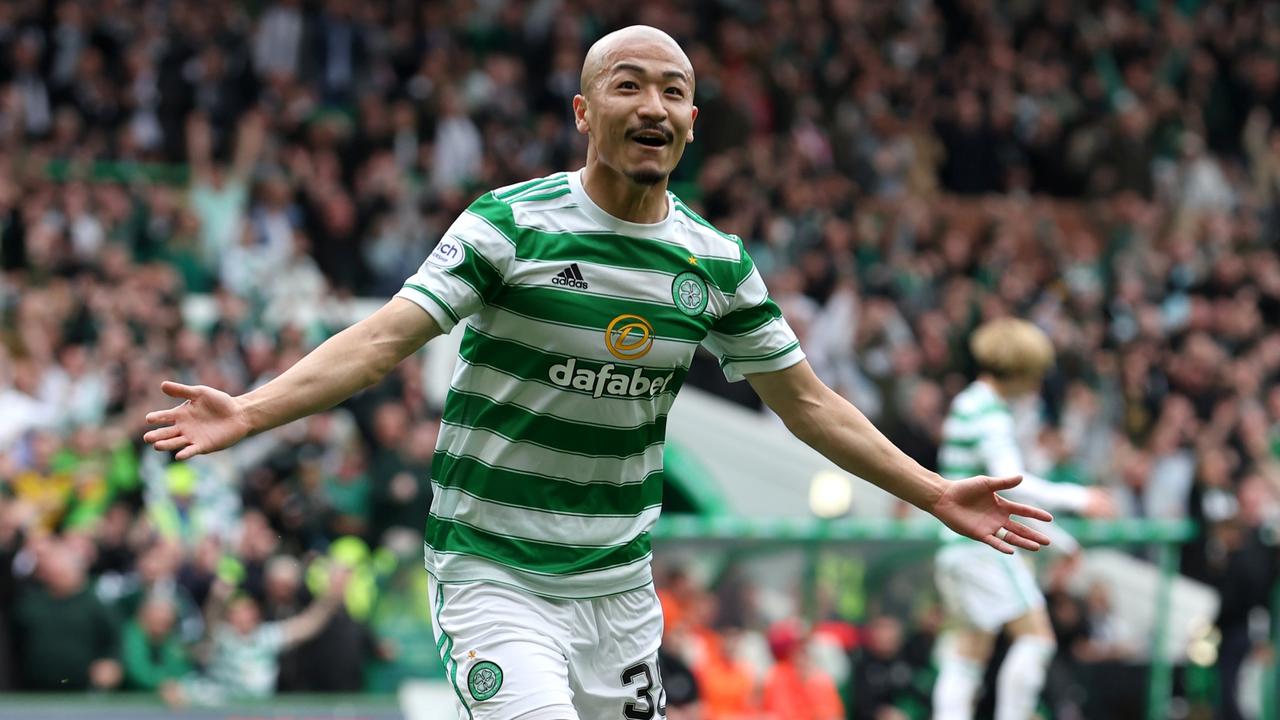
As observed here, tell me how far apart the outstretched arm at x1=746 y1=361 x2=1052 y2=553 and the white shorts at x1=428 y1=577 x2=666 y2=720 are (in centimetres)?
70

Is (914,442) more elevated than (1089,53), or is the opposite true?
(1089,53)

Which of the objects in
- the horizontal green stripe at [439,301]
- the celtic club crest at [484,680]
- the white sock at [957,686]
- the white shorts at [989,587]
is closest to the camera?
the horizontal green stripe at [439,301]

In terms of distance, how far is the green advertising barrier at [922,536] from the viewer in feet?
39.4

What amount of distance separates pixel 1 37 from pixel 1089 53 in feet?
44.3

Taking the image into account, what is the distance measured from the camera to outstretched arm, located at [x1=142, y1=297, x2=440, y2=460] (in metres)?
4.33

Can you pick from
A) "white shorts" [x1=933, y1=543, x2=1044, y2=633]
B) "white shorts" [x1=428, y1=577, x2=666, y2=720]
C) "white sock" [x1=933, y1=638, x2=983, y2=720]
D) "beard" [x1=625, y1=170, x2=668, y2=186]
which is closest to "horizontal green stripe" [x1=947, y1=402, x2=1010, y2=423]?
"white shorts" [x1=933, y1=543, x2=1044, y2=633]

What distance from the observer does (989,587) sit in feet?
31.5

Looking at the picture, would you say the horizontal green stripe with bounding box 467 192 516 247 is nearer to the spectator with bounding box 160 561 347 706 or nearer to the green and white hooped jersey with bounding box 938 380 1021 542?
the green and white hooped jersey with bounding box 938 380 1021 542

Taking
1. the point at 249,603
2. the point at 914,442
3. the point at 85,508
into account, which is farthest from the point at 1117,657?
the point at 85,508

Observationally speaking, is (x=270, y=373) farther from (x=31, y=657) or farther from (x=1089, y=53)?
(x=1089, y=53)

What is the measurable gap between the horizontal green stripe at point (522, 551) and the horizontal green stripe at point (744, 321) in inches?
27.9

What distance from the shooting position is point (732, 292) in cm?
522

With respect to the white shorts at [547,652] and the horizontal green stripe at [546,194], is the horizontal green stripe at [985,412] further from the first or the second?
the horizontal green stripe at [546,194]

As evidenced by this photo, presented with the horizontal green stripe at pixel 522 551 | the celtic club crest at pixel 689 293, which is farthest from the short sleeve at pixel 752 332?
the horizontal green stripe at pixel 522 551
